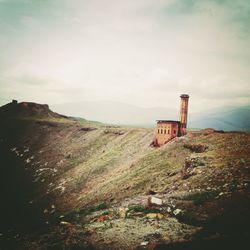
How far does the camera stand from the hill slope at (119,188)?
1281 centimetres

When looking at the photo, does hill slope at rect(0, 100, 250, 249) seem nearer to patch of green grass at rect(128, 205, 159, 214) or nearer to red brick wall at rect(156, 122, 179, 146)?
patch of green grass at rect(128, 205, 159, 214)

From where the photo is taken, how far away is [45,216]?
29422 millimetres

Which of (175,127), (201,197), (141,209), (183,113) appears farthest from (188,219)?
(183,113)

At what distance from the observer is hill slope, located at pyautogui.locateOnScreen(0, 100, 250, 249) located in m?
12.8

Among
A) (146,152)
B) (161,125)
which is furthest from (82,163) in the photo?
(161,125)

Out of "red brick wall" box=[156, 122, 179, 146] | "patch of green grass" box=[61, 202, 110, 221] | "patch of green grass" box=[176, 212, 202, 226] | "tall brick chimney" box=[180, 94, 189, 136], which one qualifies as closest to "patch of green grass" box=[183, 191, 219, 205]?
"patch of green grass" box=[176, 212, 202, 226]

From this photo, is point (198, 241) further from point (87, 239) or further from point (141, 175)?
point (141, 175)

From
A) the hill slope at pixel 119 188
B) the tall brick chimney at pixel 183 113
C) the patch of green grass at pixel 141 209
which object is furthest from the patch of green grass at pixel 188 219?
the tall brick chimney at pixel 183 113

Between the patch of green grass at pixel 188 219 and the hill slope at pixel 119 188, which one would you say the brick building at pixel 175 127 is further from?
the patch of green grass at pixel 188 219

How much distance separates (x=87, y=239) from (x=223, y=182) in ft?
34.7

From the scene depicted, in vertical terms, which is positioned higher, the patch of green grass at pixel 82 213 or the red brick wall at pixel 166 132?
the red brick wall at pixel 166 132

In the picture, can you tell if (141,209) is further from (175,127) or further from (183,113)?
(183,113)

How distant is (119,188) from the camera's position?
92.4ft

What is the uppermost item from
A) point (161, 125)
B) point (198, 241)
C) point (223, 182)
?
point (161, 125)
